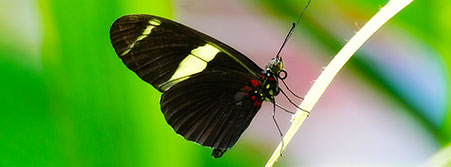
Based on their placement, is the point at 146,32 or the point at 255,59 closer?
the point at 146,32

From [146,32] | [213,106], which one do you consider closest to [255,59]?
[213,106]

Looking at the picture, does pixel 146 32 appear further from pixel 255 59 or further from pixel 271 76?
pixel 255 59

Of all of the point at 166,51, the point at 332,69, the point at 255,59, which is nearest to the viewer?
the point at 332,69

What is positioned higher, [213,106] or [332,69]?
[332,69]

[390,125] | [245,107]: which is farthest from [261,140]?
[390,125]

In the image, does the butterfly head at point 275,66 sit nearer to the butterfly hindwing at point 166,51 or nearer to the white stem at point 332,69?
the butterfly hindwing at point 166,51

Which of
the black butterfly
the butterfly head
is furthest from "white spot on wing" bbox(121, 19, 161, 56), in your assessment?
the butterfly head

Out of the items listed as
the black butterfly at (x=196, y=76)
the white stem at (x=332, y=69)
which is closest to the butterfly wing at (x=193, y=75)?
the black butterfly at (x=196, y=76)
